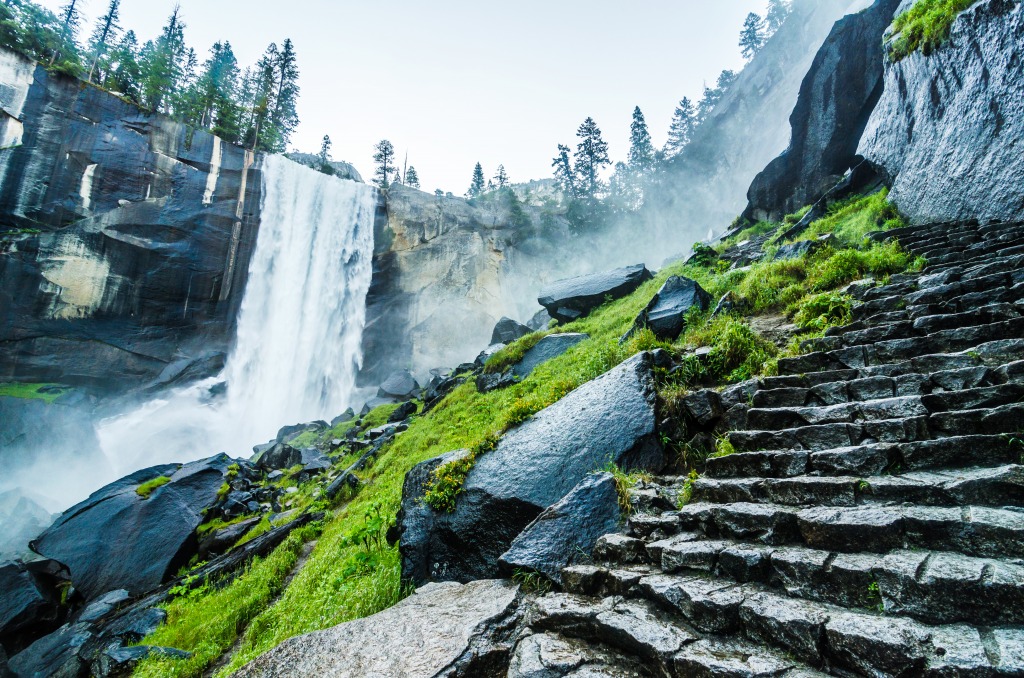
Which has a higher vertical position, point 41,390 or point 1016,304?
point 1016,304

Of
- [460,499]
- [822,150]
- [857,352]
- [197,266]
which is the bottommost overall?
[460,499]

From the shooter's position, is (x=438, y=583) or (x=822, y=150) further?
(x=822, y=150)

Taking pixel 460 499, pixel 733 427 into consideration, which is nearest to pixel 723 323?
pixel 733 427

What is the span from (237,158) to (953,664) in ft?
126

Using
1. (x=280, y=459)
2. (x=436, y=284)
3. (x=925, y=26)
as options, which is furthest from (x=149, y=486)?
(x=925, y=26)

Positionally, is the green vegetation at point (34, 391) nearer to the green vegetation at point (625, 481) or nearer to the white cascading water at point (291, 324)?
the white cascading water at point (291, 324)

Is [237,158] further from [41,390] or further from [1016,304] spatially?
[1016,304]

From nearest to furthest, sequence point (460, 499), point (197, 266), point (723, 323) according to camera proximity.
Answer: point (460, 499), point (723, 323), point (197, 266)

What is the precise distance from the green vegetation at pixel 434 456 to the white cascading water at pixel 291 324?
61.2ft

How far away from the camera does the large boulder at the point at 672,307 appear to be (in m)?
9.59

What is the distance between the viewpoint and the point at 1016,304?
17.5 feet

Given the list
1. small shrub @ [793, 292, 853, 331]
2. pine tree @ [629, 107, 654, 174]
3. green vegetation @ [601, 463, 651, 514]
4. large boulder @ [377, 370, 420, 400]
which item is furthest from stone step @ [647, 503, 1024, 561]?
pine tree @ [629, 107, 654, 174]

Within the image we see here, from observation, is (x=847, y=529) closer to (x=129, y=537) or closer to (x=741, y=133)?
(x=129, y=537)

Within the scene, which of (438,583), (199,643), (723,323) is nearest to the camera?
(438,583)
